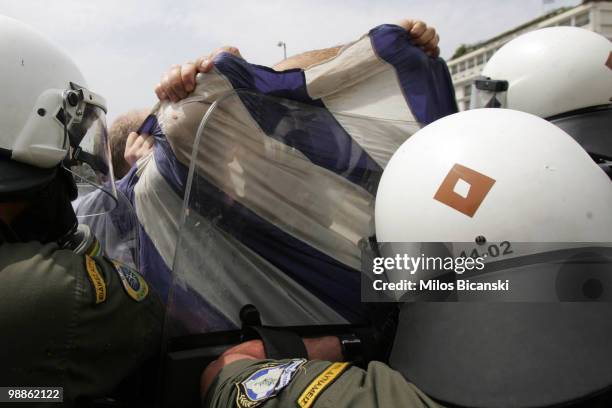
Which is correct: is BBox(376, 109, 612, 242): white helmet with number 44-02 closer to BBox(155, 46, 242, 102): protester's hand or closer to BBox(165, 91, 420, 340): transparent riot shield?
BBox(165, 91, 420, 340): transparent riot shield

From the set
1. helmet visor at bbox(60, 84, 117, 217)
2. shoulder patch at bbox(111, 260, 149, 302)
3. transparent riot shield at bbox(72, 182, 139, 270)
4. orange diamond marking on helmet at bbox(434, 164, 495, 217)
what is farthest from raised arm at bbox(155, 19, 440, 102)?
orange diamond marking on helmet at bbox(434, 164, 495, 217)

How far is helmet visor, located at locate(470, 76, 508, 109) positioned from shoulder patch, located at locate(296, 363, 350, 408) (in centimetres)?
182

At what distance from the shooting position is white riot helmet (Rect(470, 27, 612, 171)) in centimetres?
233

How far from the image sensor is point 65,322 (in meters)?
1.05

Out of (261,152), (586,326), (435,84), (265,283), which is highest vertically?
(435,84)

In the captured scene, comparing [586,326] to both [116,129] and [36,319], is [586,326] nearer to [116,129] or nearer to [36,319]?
[36,319]

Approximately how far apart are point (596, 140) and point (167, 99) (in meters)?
1.83

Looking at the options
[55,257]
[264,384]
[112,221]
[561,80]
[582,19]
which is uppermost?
[582,19]

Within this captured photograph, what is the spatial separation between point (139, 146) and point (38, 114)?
58 centimetres

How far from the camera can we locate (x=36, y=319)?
1019mm

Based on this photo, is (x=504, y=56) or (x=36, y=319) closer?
(x=36, y=319)

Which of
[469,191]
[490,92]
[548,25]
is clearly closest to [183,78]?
[469,191]

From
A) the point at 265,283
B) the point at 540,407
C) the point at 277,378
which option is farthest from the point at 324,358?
the point at 540,407

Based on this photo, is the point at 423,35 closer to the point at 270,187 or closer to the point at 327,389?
the point at 270,187
